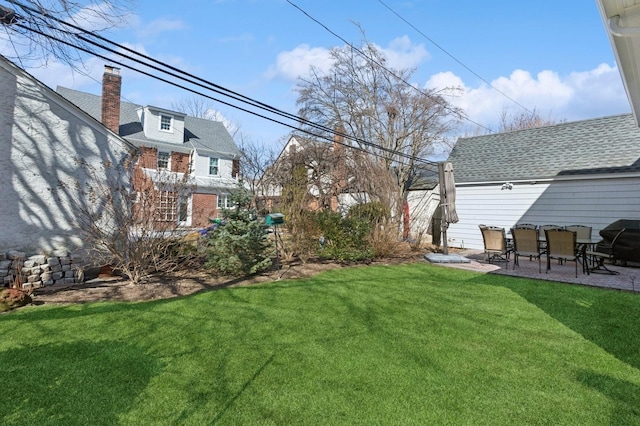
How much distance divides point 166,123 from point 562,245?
72.3 feet

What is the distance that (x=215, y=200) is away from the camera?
75.2 ft

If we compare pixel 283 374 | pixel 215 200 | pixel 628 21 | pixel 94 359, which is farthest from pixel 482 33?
pixel 215 200

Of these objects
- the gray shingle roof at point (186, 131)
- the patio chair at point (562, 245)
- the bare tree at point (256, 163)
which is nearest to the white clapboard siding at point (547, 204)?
the patio chair at point (562, 245)

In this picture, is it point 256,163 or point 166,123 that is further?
point 166,123

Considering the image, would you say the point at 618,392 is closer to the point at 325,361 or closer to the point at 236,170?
the point at 325,361

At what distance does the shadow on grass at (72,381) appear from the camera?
265 cm

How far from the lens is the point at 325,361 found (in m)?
3.58

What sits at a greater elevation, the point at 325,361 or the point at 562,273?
the point at 562,273

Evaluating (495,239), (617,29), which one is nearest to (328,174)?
(495,239)

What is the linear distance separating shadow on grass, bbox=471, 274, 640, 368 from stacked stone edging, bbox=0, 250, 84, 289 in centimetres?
920

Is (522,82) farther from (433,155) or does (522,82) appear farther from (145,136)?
(145,136)

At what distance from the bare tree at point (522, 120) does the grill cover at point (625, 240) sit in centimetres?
2245

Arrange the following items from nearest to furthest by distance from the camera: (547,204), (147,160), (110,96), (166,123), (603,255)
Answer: (603,255)
(147,160)
(547,204)
(110,96)
(166,123)

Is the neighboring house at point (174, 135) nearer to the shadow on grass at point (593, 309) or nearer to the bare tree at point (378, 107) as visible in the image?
the bare tree at point (378, 107)
